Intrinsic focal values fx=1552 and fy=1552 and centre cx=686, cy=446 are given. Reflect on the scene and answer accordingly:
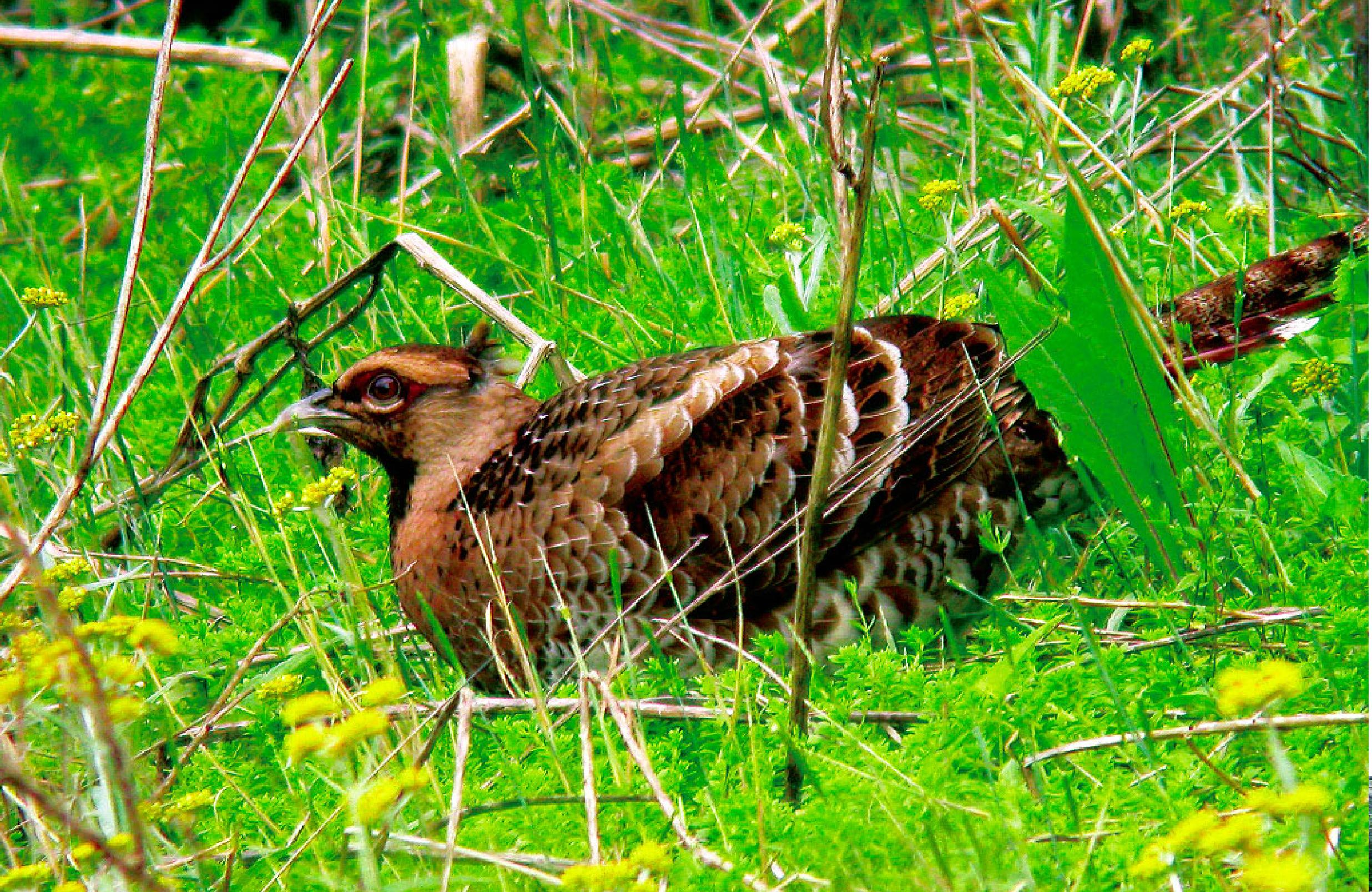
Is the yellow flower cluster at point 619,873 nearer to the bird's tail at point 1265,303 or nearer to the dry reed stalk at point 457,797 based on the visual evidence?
the dry reed stalk at point 457,797

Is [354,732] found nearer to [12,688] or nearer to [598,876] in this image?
[598,876]

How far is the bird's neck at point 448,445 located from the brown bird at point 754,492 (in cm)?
6

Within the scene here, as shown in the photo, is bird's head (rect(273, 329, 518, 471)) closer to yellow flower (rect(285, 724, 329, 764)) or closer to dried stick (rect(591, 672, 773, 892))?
dried stick (rect(591, 672, 773, 892))

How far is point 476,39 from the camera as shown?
5.86 m

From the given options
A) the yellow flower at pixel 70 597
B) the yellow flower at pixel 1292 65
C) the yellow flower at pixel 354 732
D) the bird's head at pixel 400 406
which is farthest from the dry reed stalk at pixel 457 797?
the yellow flower at pixel 1292 65

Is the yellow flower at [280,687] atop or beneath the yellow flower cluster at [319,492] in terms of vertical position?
beneath

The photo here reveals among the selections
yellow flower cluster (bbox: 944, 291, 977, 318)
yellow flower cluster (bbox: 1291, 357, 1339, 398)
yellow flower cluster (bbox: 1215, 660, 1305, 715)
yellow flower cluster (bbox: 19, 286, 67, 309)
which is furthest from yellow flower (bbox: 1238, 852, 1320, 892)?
yellow flower cluster (bbox: 19, 286, 67, 309)

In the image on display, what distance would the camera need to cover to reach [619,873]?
1.75m

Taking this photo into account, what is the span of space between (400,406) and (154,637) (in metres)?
1.87

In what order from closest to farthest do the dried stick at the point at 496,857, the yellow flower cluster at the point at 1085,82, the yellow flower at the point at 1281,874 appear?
1. the yellow flower at the point at 1281,874
2. the dried stick at the point at 496,857
3. the yellow flower cluster at the point at 1085,82

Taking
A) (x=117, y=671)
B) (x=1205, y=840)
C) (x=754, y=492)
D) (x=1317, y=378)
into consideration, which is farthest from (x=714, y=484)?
(x=1205, y=840)

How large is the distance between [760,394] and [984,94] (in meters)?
2.34

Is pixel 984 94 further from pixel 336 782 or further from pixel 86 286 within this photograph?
pixel 336 782

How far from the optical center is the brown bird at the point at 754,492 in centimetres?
342
